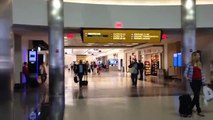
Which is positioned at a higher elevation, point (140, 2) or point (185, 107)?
point (140, 2)

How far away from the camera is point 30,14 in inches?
500

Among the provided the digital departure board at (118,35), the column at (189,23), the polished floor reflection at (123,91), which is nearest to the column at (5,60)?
the polished floor reflection at (123,91)

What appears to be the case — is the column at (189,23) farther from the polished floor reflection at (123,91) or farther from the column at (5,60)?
the column at (5,60)

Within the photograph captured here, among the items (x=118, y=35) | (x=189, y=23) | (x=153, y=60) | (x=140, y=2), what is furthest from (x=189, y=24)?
(x=153, y=60)

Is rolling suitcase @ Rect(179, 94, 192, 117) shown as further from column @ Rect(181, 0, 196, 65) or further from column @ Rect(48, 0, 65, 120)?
column @ Rect(181, 0, 196, 65)

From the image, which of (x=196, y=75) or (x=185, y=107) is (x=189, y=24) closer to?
(x=196, y=75)

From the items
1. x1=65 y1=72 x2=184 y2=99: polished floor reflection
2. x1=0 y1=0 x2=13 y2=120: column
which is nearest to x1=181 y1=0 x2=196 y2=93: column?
x1=65 y1=72 x2=184 y2=99: polished floor reflection

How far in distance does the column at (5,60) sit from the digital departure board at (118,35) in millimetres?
12295

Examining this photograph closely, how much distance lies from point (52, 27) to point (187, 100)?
681 cm

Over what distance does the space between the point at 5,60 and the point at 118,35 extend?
13.0 metres

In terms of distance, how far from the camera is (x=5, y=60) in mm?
1625

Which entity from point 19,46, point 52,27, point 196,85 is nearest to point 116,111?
point 196,85

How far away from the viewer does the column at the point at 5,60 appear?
1588mm

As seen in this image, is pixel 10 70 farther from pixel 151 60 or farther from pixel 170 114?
pixel 151 60
